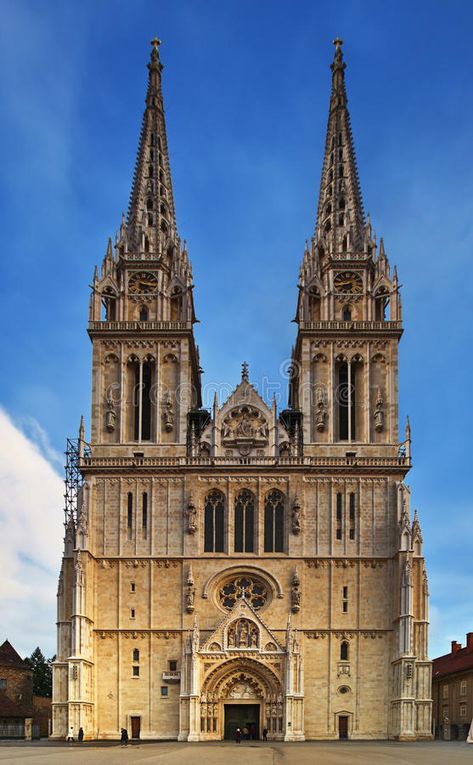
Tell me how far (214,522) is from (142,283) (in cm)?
1665

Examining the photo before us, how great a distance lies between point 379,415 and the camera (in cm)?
6406

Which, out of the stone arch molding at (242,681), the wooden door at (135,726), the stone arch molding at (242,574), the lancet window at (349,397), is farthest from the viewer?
the lancet window at (349,397)

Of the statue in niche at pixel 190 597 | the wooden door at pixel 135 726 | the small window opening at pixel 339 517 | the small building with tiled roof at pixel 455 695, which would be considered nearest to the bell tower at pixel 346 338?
the small window opening at pixel 339 517

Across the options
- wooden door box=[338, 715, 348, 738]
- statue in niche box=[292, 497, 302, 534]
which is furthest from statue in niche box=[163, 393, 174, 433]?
wooden door box=[338, 715, 348, 738]

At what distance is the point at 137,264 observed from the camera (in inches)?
2687

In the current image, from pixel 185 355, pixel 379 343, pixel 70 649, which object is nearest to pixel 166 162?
pixel 185 355

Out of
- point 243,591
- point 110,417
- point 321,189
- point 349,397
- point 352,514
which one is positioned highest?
point 321,189

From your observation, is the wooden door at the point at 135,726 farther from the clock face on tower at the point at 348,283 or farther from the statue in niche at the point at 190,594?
the clock face on tower at the point at 348,283

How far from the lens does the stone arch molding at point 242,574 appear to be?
198 ft

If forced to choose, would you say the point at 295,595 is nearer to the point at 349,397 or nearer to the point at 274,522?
the point at 274,522

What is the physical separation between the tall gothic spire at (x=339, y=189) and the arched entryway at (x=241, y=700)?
1060 inches

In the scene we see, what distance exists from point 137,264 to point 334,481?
62.4ft

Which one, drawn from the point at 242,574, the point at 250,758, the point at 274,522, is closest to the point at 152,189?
the point at 274,522

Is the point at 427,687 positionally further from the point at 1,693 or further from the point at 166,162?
the point at 166,162
